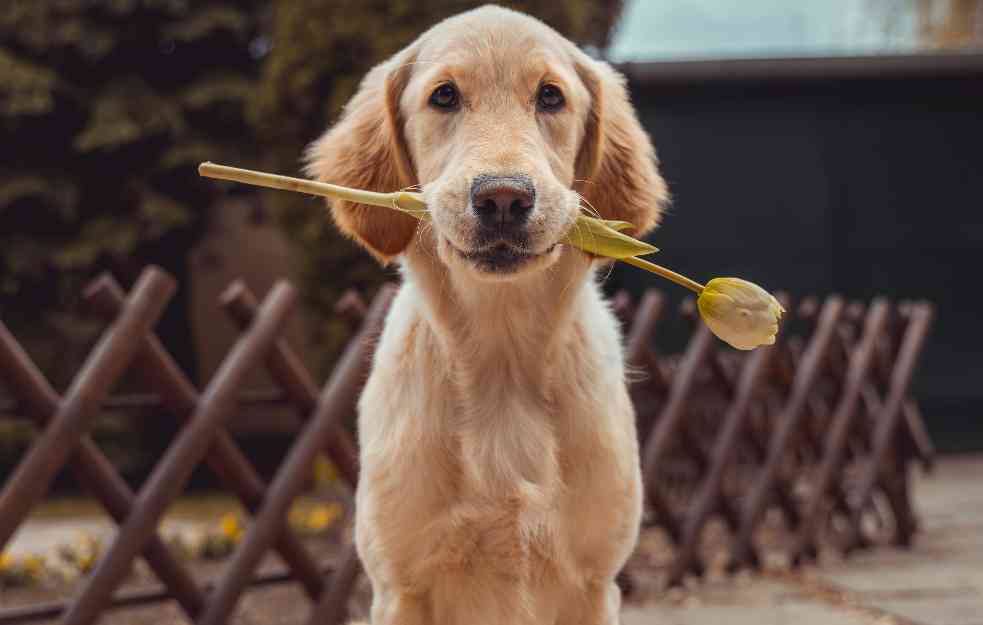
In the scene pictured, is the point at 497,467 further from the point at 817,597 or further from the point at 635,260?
the point at 817,597

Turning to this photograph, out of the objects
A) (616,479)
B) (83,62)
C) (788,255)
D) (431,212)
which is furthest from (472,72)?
(788,255)

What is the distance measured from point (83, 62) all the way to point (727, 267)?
6.14 m

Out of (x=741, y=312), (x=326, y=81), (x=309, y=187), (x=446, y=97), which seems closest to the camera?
(x=741, y=312)

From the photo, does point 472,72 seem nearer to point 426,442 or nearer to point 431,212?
point 431,212

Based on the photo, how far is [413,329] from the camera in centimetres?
268

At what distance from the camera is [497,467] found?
→ 2.44m

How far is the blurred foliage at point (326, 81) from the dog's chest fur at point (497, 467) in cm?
401

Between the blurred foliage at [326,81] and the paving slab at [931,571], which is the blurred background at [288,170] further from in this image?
the paving slab at [931,571]

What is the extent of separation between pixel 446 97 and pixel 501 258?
46cm

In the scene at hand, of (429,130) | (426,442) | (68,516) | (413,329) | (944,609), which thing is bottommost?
(68,516)

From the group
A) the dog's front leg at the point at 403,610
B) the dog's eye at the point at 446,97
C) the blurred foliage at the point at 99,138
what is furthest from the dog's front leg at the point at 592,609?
the blurred foliage at the point at 99,138

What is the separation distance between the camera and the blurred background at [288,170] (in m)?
9.20

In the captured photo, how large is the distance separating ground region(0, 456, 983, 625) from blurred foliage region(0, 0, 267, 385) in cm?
415

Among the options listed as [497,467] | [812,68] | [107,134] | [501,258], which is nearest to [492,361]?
[497,467]
